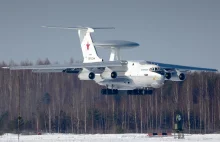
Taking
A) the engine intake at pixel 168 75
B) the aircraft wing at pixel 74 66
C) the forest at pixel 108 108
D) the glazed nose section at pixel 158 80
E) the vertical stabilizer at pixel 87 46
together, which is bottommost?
the forest at pixel 108 108

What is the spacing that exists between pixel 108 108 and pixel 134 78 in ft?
57.4

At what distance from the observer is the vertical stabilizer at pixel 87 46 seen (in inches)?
3441

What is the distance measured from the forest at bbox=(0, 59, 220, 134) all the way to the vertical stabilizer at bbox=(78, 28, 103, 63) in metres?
7.68

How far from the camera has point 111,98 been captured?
101750 millimetres

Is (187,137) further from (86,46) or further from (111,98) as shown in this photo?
(111,98)

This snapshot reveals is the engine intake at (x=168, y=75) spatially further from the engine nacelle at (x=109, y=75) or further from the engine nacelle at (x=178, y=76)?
the engine nacelle at (x=109, y=75)

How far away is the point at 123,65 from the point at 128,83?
1.75m

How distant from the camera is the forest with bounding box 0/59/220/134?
9419 cm

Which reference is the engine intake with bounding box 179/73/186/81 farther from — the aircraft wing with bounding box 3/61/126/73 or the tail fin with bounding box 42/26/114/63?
the tail fin with bounding box 42/26/114/63

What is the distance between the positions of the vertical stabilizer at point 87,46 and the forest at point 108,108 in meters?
7.68

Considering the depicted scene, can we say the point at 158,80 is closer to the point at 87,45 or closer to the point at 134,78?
the point at 134,78

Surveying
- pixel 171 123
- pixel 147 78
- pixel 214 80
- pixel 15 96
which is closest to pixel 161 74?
pixel 147 78

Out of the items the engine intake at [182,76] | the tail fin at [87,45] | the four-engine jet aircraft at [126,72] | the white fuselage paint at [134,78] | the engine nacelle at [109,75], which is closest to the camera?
the white fuselage paint at [134,78]

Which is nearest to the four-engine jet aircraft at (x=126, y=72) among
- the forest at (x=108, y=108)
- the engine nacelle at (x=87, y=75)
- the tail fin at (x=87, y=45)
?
the engine nacelle at (x=87, y=75)
